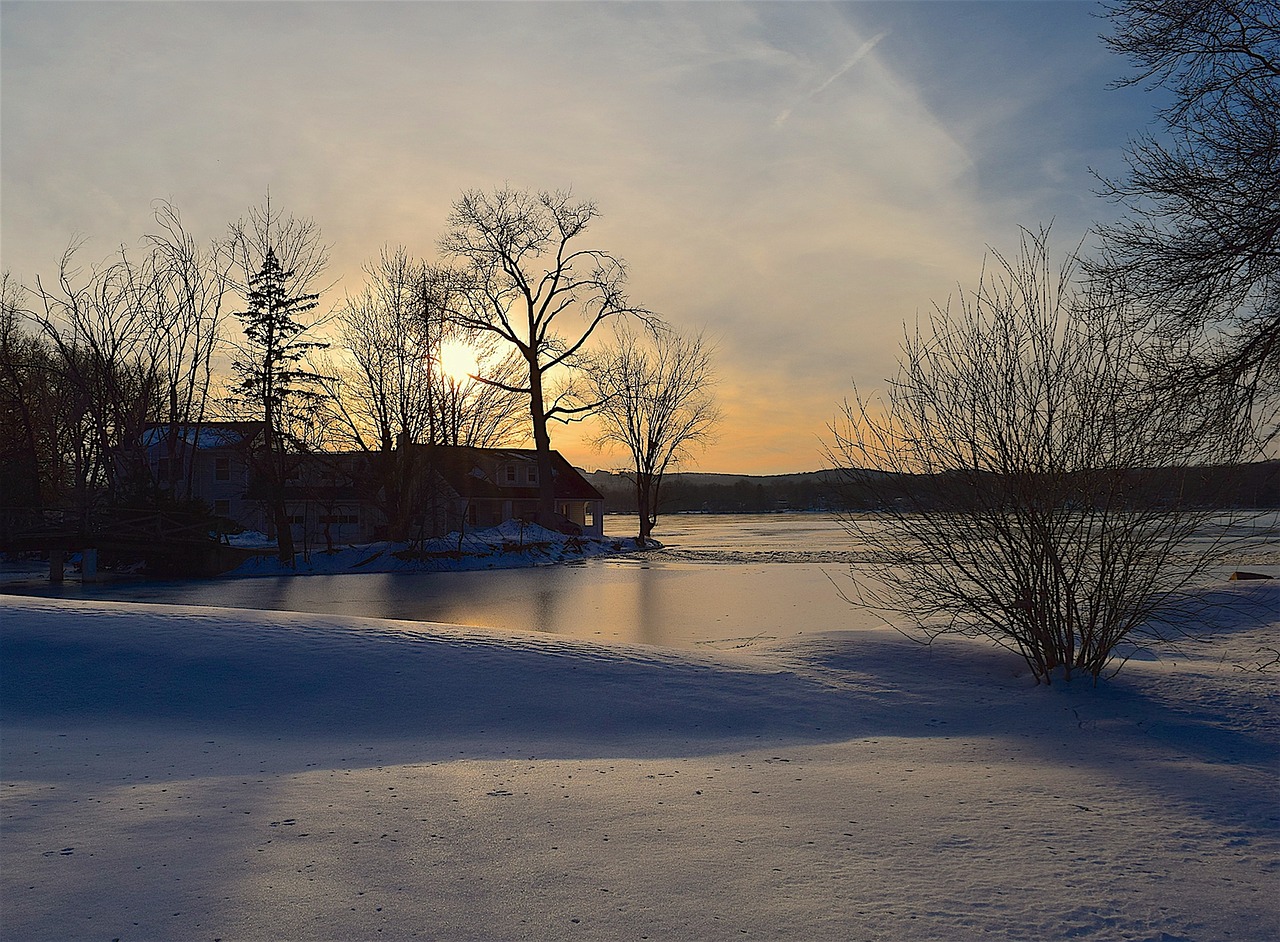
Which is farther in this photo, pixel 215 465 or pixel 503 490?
pixel 503 490

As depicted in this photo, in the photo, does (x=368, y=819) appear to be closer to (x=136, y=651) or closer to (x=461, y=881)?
(x=461, y=881)

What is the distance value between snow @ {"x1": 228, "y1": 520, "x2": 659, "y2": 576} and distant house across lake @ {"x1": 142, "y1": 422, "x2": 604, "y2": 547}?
1057mm

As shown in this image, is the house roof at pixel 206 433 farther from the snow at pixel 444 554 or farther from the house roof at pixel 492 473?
the house roof at pixel 492 473

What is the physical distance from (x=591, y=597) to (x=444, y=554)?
54.5 ft

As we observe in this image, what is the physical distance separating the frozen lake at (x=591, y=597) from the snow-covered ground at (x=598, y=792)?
5.51 metres

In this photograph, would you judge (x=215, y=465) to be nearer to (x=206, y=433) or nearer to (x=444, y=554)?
(x=206, y=433)

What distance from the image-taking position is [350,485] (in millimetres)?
47906

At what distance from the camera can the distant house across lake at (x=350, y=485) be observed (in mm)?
43062

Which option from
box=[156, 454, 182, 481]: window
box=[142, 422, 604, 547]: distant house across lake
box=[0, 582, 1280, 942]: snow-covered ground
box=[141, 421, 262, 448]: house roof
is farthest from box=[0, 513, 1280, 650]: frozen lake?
box=[141, 421, 262, 448]: house roof

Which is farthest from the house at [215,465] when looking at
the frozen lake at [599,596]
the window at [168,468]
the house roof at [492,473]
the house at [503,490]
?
the frozen lake at [599,596]

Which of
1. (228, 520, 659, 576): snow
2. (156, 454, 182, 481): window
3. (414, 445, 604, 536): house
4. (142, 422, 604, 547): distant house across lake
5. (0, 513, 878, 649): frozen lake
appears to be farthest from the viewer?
(414, 445, 604, 536): house

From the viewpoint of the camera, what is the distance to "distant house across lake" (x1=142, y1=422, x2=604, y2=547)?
1695 inches

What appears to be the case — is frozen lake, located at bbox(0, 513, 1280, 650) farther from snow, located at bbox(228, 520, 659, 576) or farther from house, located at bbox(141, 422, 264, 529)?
house, located at bbox(141, 422, 264, 529)

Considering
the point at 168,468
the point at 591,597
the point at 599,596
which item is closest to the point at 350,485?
the point at 168,468
